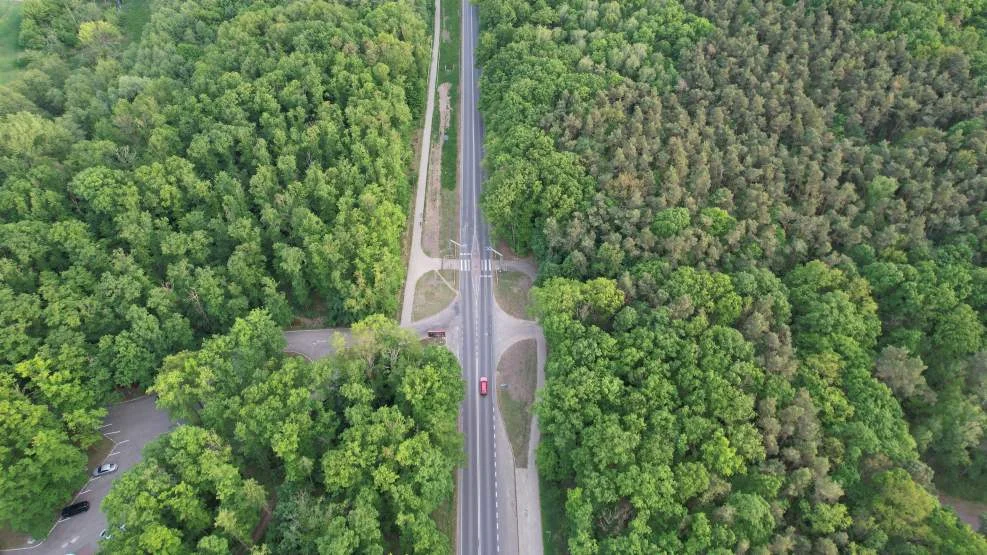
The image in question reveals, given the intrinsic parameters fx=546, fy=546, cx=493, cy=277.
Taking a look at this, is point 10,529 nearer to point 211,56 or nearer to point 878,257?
point 211,56

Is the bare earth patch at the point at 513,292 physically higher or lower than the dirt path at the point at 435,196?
lower

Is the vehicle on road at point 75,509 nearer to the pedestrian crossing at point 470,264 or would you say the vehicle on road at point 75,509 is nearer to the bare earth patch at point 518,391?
the bare earth patch at point 518,391

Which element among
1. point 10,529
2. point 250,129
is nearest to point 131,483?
point 10,529

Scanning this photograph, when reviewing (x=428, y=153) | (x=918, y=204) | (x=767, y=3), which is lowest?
(x=918, y=204)

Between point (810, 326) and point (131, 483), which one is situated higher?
point (810, 326)

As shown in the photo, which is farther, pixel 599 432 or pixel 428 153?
pixel 428 153

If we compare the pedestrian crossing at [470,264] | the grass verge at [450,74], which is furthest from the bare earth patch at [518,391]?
the grass verge at [450,74]

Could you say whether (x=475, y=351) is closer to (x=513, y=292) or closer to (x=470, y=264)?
(x=513, y=292)
